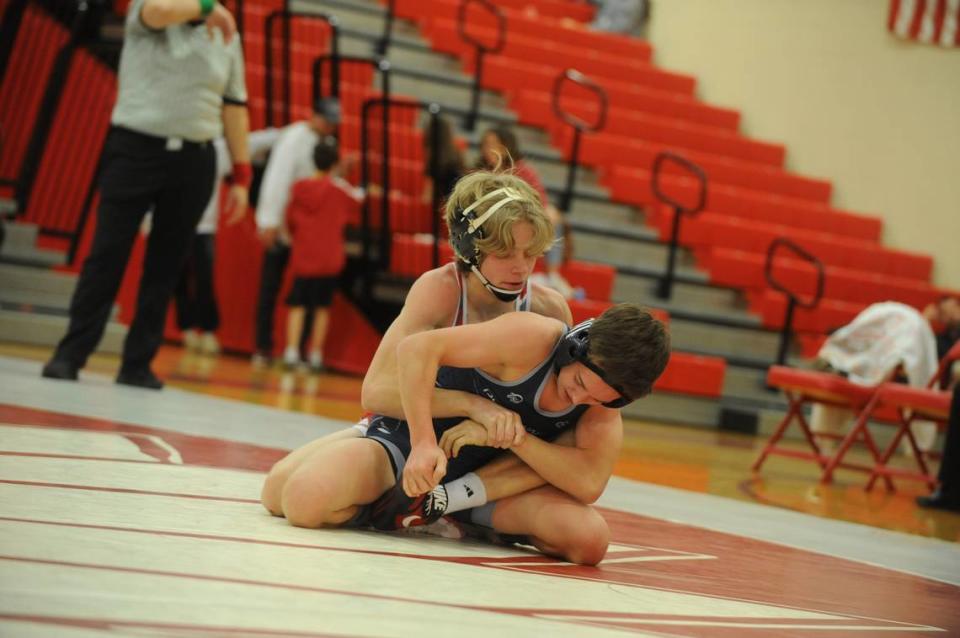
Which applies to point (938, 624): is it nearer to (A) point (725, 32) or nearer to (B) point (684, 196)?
(B) point (684, 196)

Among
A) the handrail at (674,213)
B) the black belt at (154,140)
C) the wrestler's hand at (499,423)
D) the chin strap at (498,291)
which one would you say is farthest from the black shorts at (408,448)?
the handrail at (674,213)

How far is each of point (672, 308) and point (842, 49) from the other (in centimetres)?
375

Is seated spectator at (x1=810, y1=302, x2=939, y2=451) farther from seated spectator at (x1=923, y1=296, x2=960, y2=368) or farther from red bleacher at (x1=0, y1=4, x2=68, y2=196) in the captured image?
red bleacher at (x1=0, y1=4, x2=68, y2=196)

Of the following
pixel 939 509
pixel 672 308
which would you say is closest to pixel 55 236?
pixel 672 308

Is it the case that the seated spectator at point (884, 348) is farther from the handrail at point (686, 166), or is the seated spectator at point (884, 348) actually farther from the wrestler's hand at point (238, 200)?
the wrestler's hand at point (238, 200)

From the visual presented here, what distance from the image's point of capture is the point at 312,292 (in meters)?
8.25

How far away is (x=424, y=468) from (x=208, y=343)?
5.95 meters

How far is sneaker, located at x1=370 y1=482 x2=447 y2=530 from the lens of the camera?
2.89 metres

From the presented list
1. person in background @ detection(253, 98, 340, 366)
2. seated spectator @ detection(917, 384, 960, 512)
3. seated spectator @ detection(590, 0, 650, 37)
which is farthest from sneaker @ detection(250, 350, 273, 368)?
seated spectator @ detection(590, 0, 650, 37)

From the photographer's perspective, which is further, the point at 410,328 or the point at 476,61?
the point at 476,61

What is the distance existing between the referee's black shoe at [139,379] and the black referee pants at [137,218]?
20 cm

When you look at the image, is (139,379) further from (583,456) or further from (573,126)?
(573,126)

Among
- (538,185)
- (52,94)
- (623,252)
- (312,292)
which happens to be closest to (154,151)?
(538,185)

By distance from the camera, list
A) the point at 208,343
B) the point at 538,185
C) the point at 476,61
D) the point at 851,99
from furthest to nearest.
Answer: the point at 851,99 → the point at 476,61 → the point at 208,343 → the point at 538,185
